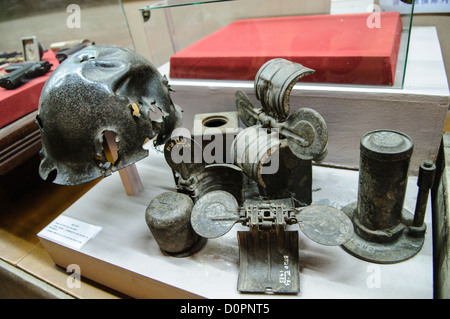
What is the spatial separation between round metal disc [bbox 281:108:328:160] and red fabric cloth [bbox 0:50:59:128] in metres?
1.47

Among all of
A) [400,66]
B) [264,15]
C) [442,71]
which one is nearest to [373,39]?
[400,66]

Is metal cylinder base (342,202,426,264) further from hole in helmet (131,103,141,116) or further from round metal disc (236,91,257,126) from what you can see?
hole in helmet (131,103,141,116)

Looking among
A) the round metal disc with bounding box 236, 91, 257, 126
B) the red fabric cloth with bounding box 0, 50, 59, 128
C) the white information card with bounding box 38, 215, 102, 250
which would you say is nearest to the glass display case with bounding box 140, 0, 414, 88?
the round metal disc with bounding box 236, 91, 257, 126

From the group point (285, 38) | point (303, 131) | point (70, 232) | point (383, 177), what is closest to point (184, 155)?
point (303, 131)

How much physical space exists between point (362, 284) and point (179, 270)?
0.67 meters

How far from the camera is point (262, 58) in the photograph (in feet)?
5.58

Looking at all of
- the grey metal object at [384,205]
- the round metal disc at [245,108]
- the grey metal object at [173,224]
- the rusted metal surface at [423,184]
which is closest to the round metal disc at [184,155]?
the grey metal object at [173,224]

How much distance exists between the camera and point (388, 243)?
1276 millimetres

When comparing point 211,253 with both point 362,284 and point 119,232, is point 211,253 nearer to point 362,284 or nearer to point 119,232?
point 119,232

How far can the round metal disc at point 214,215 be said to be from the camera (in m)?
1.22

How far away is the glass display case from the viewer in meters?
1.52

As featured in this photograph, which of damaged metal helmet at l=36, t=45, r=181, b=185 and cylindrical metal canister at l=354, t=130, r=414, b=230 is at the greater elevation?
damaged metal helmet at l=36, t=45, r=181, b=185

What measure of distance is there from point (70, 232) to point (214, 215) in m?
0.77

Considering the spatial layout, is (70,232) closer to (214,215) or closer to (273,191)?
(214,215)
